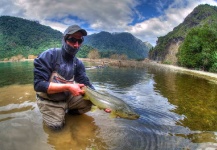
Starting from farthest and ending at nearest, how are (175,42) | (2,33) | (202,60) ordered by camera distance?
(2,33) → (175,42) → (202,60)

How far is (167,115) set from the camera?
794 cm

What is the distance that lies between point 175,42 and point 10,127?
5247 inches

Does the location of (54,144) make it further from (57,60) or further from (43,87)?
(57,60)

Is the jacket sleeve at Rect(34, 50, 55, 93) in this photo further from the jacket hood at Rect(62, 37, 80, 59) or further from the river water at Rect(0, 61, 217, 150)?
the river water at Rect(0, 61, 217, 150)

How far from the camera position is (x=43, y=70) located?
16.3 ft

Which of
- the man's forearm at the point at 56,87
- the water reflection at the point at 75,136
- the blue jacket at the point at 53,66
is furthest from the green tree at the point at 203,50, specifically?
the man's forearm at the point at 56,87

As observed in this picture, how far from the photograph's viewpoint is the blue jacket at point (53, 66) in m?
4.84

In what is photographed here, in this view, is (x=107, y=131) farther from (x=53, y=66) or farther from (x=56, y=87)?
(x=53, y=66)

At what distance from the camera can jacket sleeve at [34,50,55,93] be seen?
188 inches

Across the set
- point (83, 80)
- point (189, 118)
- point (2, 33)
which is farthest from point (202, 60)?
point (2, 33)

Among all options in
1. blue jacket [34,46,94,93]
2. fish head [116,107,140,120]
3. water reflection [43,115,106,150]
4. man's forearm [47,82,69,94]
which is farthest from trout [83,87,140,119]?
blue jacket [34,46,94,93]

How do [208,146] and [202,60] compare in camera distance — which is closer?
[208,146]

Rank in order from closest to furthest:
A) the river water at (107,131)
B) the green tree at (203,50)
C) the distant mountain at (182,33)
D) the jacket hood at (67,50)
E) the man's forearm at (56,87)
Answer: the man's forearm at (56,87)
the river water at (107,131)
the jacket hood at (67,50)
the green tree at (203,50)
the distant mountain at (182,33)

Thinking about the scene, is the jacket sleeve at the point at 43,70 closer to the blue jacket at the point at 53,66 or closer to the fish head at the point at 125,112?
the blue jacket at the point at 53,66
